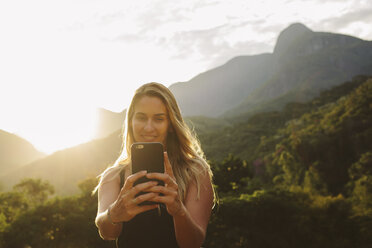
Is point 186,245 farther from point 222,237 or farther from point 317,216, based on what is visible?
point 317,216

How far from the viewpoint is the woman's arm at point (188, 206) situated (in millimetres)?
1652

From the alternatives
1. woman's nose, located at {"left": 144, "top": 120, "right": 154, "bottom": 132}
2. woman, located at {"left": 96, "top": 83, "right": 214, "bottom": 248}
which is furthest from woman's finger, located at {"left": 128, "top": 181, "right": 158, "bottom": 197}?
woman's nose, located at {"left": 144, "top": 120, "right": 154, "bottom": 132}

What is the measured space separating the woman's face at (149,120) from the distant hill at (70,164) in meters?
115

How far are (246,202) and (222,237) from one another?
4.63 feet

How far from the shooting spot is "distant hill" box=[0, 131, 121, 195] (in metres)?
116

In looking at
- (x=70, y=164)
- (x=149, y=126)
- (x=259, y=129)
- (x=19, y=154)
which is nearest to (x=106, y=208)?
(x=149, y=126)

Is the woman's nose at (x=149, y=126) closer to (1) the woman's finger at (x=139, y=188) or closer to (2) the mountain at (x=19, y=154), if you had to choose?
(1) the woman's finger at (x=139, y=188)

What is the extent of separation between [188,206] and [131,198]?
533 millimetres

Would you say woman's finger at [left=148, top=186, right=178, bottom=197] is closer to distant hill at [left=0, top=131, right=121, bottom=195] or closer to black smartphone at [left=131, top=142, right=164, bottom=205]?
black smartphone at [left=131, top=142, right=164, bottom=205]

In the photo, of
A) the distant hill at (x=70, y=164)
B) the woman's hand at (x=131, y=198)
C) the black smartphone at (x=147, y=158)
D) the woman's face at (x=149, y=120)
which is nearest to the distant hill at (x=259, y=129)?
the distant hill at (x=70, y=164)

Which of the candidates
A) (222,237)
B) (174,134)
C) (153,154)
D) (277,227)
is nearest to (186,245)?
(153,154)

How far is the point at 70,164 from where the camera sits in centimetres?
12356

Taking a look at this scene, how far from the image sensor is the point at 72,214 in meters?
12.5

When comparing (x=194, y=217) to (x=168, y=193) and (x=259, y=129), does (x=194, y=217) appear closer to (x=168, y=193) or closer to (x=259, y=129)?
(x=168, y=193)
